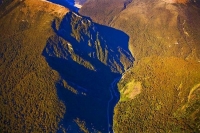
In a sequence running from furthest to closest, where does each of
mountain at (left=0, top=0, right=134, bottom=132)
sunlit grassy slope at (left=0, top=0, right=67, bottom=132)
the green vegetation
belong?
1. mountain at (left=0, top=0, right=134, bottom=132)
2. sunlit grassy slope at (left=0, top=0, right=67, bottom=132)
3. the green vegetation

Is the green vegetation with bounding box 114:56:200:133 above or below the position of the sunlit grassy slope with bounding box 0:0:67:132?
below

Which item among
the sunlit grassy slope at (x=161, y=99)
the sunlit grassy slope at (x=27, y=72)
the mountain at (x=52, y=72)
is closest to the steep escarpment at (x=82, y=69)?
the mountain at (x=52, y=72)

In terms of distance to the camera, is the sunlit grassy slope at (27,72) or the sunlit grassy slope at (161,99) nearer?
the sunlit grassy slope at (161,99)

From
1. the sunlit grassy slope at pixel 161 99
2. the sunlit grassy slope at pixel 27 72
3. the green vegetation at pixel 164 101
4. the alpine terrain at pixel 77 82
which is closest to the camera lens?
the green vegetation at pixel 164 101

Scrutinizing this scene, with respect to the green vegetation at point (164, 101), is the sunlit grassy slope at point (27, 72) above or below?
above

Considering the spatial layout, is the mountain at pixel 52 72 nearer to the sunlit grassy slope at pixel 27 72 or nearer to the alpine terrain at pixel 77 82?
the sunlit grassy slope at pixel 27 72

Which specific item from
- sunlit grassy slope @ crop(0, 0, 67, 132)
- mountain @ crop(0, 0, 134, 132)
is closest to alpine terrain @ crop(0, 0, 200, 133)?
sunlit grassy slope @ crop(0, 0, 67, 132)

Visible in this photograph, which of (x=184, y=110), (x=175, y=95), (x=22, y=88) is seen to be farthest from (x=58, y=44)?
(x=184, y=110)

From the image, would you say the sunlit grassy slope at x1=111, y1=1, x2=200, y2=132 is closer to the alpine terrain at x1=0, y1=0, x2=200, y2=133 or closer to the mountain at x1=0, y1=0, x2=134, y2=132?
the alpine terrain at x1=0, y1=0, x2=200, y2=133
